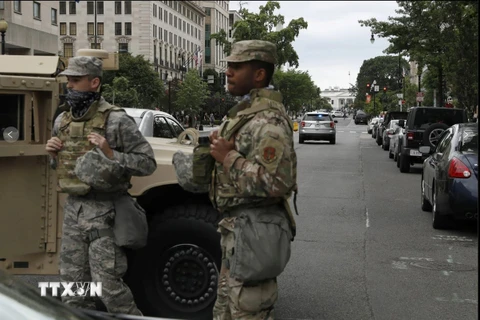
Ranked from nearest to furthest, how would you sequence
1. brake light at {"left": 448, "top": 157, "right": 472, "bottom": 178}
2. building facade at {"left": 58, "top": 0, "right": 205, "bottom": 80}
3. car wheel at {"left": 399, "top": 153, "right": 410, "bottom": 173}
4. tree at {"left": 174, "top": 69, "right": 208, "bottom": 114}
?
brake light at {"left": 448, "top": 157, "right": 472, "bottom": 178}
car wheel at {"left": 399, "top": 153, "right": 410, "bottom": 173}
tree at {"left": 174, "top": 69, "right": 208, "bottom": 114}
building facade at {"left": 58, "top": 0, "right": 205, "bottom": 80}

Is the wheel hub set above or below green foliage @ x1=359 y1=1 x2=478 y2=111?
below

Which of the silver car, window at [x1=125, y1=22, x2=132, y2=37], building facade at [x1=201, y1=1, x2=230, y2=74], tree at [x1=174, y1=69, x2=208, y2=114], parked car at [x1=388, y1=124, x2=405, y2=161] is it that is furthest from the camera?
building facade at [x1=201, y1=1, x2=230, y2=74]

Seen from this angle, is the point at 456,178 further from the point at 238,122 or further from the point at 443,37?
the point at 443,37

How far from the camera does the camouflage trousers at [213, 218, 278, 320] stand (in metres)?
3.65

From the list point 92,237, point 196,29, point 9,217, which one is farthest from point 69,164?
point 196,29

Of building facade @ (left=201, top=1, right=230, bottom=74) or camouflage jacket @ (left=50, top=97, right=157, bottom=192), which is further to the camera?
building facade @ (left=201, top=1, right=230, bottom=74)

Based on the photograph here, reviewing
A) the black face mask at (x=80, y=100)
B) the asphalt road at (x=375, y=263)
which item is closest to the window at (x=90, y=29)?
the asphalt road at (x=375, y=263)

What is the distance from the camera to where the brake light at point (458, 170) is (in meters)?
10.0

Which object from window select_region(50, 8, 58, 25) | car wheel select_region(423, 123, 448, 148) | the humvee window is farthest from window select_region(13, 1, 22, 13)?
the humvee window

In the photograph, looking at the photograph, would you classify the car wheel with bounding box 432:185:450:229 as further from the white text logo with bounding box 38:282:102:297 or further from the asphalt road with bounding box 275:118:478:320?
the white text logo with bounding box 38:282:102:297

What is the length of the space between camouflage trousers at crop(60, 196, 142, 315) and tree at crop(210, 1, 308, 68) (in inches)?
2645

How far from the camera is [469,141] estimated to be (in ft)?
35.1

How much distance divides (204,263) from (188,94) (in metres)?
70.6

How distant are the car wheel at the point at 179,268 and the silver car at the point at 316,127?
3085cm
